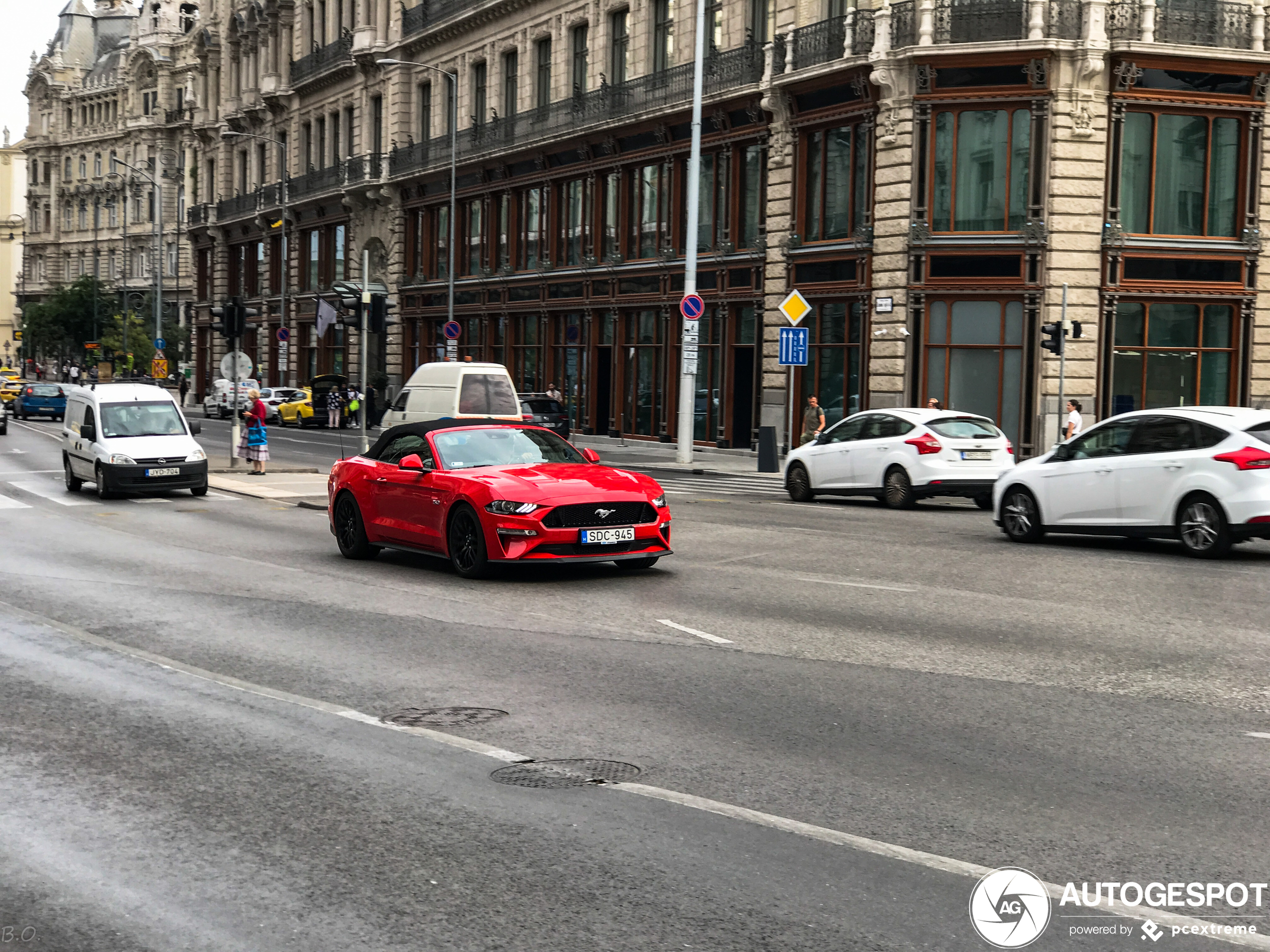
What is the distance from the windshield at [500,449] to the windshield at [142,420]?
40.6 ft

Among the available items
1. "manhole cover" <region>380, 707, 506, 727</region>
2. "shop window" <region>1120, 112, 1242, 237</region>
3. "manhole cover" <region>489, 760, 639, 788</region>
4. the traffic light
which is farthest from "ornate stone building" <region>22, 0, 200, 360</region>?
"manhole cover" <region>489, 760, 639, 788</region>

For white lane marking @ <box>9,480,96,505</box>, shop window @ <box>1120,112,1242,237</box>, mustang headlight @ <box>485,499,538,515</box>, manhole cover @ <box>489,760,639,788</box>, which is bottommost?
white lane marking @ <box>9,480,96,505</box>

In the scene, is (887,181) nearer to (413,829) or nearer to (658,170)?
(658,170)

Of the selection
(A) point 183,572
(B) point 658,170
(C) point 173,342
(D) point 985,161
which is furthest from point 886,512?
(C) point 173,342

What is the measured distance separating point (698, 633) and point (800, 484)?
49.3 feet

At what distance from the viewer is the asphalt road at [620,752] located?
494 centimetres

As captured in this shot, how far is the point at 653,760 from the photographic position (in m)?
6.92

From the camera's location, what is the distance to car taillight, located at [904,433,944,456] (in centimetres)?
2328

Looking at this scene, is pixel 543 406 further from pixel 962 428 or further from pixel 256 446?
pixel 962 428

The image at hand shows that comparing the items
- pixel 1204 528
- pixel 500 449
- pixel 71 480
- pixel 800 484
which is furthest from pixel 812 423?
pixel 500 449

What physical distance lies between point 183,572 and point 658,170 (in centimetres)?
3038

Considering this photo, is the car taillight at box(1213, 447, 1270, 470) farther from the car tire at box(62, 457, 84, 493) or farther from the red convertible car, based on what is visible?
the car tire at box(62, 457, 84, 493)

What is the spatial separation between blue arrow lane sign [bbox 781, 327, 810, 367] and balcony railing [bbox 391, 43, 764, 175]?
32.8 feet

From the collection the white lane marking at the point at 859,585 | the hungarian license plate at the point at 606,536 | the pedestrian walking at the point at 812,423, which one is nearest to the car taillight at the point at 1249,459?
the white lane marking at the point at 859,585
